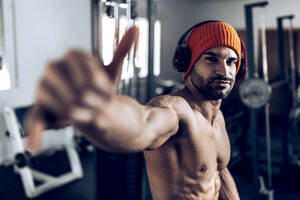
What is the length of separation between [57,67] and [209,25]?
1.31 ft

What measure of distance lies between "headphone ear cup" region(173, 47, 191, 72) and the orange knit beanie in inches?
0.9

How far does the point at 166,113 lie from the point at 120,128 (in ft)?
Answer: 0.53

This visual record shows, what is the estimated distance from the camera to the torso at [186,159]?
56 centimetres

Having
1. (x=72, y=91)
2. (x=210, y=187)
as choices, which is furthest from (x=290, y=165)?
(x=72, y=91)

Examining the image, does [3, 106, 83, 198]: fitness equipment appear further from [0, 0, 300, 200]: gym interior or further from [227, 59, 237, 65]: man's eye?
[227, 59, 237, 65]: man's eye

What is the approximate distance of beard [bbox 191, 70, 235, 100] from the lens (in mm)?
543

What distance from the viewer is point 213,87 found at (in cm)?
55

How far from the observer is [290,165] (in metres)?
2.68

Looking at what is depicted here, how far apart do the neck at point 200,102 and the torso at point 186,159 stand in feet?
0.05

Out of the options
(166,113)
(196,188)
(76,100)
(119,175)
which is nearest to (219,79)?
(166,113)

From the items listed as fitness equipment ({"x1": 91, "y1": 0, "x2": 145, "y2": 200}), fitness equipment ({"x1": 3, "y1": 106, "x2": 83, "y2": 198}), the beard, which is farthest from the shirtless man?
fitness equipment ({"x1": 3, "y1": 106, "x2": 83, "y2": 198})

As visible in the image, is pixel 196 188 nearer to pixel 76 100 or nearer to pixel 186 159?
pixel 186 159

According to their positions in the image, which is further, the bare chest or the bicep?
the bare chest

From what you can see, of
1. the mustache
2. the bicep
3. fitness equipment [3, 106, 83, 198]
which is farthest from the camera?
fitness equipment [3, 106, 83, 198]
